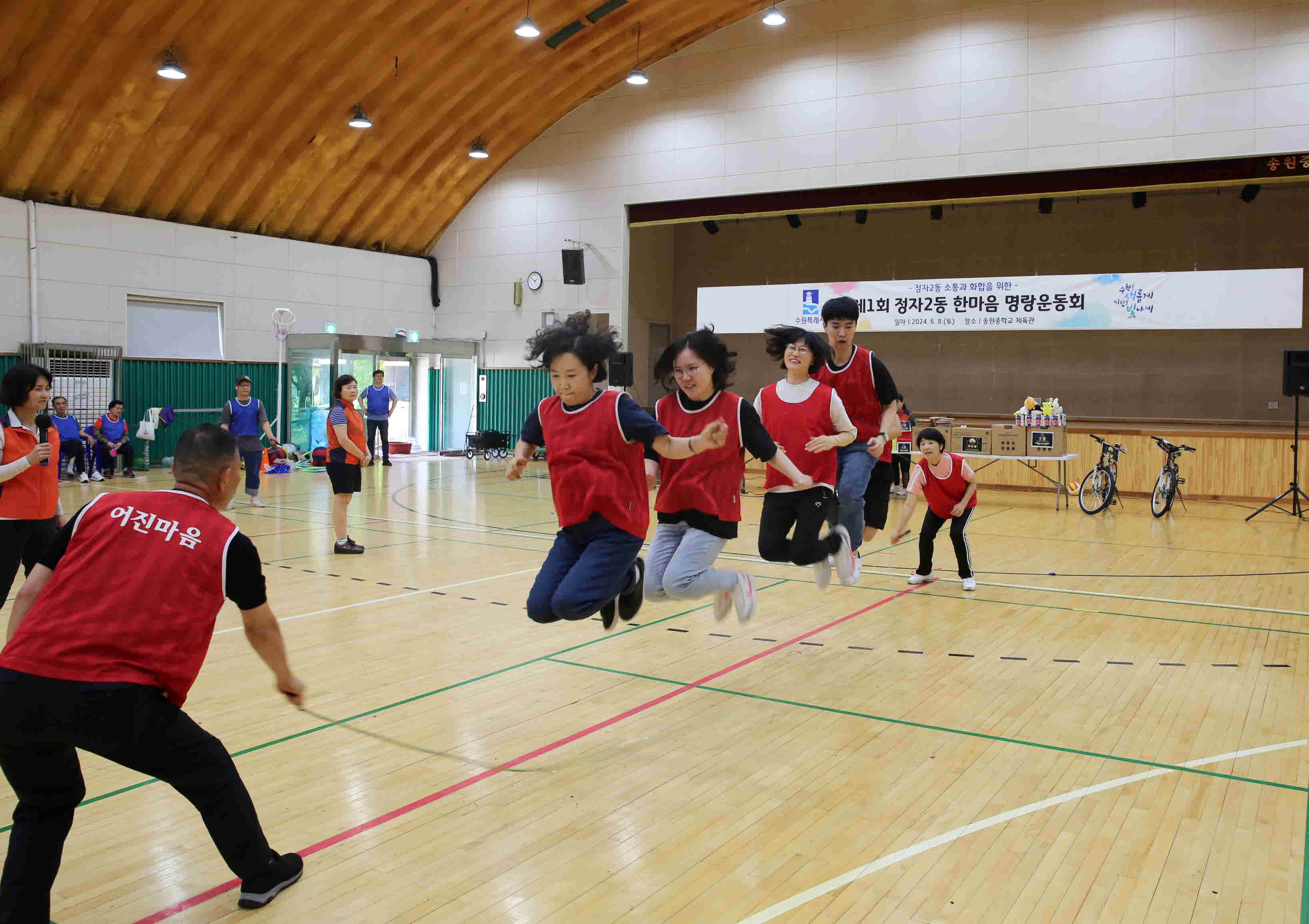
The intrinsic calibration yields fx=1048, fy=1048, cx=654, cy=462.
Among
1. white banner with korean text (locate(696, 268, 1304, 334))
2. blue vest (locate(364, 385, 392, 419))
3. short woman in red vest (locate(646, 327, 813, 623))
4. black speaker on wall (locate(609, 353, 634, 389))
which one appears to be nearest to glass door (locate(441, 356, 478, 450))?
blue vest (locate(364, 385, 392, 419))

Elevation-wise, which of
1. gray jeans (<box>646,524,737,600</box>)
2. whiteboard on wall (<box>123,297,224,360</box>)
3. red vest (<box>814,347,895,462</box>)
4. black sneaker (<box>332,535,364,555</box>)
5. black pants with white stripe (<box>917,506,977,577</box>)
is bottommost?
black sneaker (<box>332,535,364,555</box>)

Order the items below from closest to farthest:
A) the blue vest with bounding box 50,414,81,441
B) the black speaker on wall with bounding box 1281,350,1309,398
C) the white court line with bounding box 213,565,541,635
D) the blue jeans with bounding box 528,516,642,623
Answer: the blue jeans with bounding box 528,516,642,623 < the white court line with bounding box 213,565,541,635 < the black speaker on wall with bounding box 1281,350,1309,398 < the blue vest with bounding box 50,414,81,441

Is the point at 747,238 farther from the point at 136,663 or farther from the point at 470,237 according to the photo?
the point at 136,663

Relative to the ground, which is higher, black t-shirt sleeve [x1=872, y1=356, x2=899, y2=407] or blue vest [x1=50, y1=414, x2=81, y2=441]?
black t-shirt sleeve [x1=872, y1=356, x2=899, y2=407]

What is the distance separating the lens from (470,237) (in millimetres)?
21234

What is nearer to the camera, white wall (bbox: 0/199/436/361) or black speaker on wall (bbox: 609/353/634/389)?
black speaker on wall (bbox: 609/353/634/389)

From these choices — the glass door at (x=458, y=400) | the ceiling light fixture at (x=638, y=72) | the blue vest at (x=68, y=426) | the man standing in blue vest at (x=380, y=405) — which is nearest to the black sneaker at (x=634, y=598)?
the blue vest at (x=68, y=426)

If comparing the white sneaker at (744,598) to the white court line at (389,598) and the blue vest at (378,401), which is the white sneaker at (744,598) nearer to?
the white court line at (389,598)

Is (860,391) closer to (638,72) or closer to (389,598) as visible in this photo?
(389,598)

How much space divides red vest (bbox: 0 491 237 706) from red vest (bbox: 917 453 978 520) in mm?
5807

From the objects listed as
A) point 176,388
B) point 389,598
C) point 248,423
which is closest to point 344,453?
point 389,598

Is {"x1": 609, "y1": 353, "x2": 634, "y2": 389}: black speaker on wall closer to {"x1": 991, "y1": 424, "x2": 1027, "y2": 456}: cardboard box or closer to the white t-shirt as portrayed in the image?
{"x1": 991, "y1": 424, "x2": 1027, "y2": 456}: cardboard box

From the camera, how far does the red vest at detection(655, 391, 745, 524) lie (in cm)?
472

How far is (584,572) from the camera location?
13.7ft
